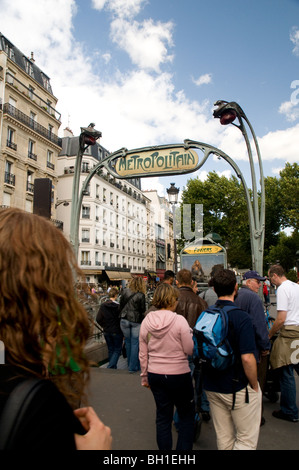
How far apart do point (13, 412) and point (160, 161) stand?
7.10m

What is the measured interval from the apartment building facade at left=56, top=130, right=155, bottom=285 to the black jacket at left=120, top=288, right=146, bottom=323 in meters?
30.0

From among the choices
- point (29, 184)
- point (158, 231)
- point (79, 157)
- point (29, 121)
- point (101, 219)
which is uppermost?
point (29, 121)

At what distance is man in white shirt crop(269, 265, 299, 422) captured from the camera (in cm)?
408

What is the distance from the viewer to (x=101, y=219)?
42625 millimetres

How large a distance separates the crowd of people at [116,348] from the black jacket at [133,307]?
0.02m

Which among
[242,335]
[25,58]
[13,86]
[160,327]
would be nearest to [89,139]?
[160,327]

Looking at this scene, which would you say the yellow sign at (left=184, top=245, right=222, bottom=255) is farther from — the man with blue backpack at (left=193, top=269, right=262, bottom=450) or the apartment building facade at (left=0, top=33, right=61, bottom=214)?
the apartment building facade at (left=0, top=33, right=61, bottom=214)

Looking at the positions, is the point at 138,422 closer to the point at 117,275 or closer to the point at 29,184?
the point at 29,184

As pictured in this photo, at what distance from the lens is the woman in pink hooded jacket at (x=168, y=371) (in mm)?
2939

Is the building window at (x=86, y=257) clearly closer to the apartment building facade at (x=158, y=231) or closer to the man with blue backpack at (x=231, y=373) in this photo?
the apartment building facade at (x=158, y=231)

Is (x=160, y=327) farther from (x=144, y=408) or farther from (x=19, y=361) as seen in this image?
(x=19, y=361)

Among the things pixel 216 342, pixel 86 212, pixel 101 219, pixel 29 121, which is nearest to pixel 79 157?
pixel 216 342

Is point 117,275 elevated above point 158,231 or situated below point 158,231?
below

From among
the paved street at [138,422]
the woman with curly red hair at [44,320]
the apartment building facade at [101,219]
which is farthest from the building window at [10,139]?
the woman with curly red hair at [44,320]
